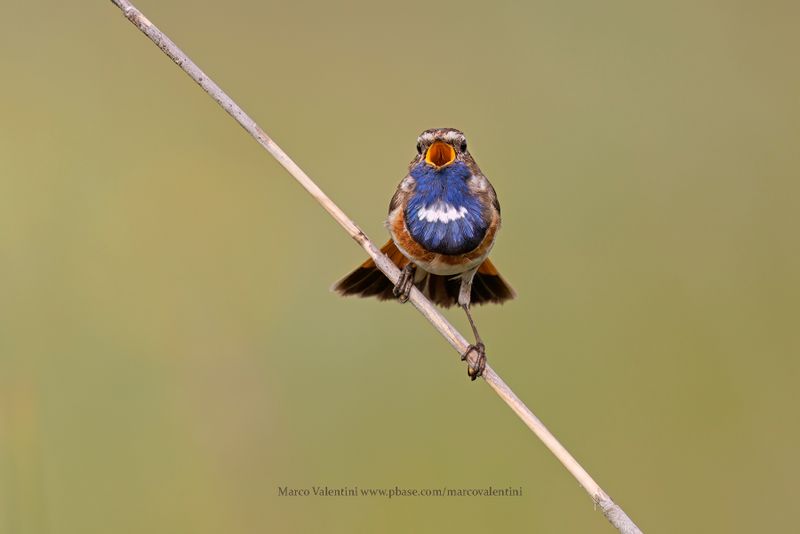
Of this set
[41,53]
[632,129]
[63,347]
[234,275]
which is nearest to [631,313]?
[632,129]

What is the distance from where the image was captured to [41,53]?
5.91 m

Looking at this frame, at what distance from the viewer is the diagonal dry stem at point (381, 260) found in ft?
8.60

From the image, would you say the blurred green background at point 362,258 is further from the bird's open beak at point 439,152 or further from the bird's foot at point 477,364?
the bird's open beak at point 439,152

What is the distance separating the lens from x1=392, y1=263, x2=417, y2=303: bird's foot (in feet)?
11.8

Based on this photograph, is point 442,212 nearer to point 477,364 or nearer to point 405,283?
point 405,283

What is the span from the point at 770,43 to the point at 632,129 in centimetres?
110

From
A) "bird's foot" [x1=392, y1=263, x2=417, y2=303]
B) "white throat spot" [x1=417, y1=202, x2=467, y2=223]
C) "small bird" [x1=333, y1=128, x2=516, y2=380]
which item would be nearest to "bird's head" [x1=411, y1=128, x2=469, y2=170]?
"small bird" [x1=333, y1=128, x2=516, y2=380]

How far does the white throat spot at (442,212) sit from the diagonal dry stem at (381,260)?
257 millimetres

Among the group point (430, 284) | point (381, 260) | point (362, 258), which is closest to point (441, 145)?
point (381, 260)

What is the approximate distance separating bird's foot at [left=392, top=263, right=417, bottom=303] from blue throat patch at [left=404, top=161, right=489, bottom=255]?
6.8 inches

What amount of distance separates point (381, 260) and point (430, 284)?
751 millimetres

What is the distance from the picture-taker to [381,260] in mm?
3336

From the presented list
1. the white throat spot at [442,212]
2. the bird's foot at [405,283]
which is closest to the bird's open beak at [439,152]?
the white throat spot at [442,212]

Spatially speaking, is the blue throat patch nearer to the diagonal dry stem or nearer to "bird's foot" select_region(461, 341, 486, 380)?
the diagonal dry stem
